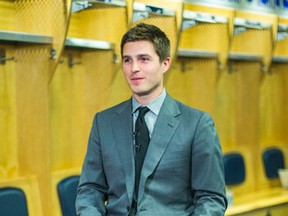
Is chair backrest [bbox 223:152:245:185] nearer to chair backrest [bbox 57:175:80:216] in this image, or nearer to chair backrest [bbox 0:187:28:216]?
chair backrest [bbox 57:175:80:216]

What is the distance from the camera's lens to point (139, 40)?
1.76 metres

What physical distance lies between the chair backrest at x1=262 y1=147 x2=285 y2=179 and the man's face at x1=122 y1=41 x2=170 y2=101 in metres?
3.58

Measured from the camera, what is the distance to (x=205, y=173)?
1749 mm

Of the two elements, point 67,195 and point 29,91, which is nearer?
point 67,195

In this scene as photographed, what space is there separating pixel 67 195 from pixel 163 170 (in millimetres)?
1520

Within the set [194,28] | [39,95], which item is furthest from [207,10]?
[39,95]

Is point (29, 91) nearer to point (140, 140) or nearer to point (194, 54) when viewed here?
point (194, 54)

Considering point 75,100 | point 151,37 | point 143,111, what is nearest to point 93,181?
point 143,111

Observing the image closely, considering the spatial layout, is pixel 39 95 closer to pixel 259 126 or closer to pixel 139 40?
pixel 139 40

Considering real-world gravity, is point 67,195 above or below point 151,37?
below

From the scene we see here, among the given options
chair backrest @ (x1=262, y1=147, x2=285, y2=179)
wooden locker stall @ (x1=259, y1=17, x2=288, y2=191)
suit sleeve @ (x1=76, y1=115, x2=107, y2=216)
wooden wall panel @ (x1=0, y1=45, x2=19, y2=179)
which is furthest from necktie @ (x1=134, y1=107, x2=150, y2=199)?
wooden locker stall @ (x1=259, y1=17, x2=288, y2=191)

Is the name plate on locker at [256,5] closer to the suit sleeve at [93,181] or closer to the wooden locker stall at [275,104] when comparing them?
the wooden locker stall at [275,104]

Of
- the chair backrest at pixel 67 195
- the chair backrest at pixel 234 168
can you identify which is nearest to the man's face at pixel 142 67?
the chair backrest at pixel 67 195

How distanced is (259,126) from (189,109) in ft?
12.3
